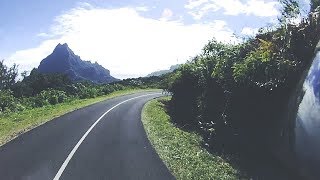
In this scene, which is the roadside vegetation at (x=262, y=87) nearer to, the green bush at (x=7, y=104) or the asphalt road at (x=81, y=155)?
the asphalt road at (x=81, y=155)

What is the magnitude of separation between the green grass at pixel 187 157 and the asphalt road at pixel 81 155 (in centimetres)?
39

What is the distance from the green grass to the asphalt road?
39 cm

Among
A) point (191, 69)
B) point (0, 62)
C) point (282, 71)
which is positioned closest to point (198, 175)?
point (282, 71)

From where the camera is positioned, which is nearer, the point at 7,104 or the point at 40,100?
the point at 7,104

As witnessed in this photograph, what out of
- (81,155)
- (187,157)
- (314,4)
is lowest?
(187,157)

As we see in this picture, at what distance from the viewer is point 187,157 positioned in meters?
14.8

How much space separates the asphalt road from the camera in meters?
12.1

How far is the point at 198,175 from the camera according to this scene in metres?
12.3

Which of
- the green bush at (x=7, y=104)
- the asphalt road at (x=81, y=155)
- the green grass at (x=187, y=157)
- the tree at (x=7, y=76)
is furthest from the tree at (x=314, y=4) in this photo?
the tree at (x=7, y=76)

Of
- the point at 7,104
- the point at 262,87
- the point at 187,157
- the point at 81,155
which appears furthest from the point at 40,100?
the point at 262,87

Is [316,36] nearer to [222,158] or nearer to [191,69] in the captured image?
[222,158]

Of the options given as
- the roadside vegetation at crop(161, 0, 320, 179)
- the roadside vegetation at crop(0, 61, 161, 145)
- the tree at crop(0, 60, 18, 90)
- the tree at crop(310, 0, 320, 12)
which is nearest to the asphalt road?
the roadside vegetation at crop(0, 61, 161, 145)

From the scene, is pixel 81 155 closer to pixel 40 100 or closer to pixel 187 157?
pixel 187 157

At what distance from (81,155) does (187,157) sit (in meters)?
3.62
